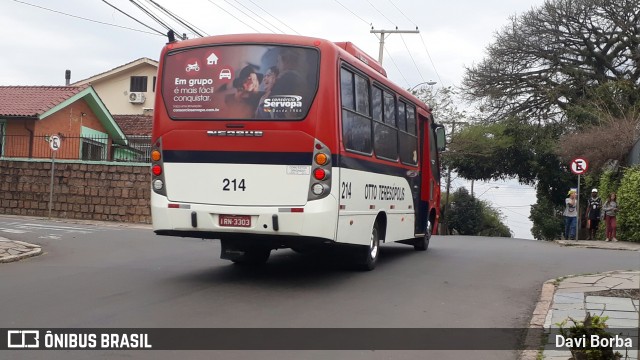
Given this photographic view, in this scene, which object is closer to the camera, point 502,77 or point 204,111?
point 204,111

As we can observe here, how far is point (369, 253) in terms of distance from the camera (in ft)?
34.9

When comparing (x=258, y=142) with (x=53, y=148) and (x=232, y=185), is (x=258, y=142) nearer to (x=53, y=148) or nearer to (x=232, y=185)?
(x=232, y=185)

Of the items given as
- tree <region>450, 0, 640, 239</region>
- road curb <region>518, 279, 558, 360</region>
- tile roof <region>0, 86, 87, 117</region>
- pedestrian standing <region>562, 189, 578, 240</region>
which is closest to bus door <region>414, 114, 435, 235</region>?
road curb <region>518, 279, 558, 360</region>

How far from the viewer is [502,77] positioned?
39.3 meters

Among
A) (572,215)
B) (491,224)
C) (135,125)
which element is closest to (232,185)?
(572,215)

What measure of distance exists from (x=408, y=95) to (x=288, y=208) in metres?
5.04

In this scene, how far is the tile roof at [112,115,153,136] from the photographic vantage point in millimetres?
33750

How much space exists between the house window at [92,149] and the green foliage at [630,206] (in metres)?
18.5

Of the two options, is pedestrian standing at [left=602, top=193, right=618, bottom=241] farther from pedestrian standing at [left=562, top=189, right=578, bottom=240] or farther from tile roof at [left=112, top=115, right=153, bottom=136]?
tile roof at [left=112, top=115, right=153, bottom=136]

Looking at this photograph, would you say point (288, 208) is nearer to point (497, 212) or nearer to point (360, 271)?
point (360, 271)

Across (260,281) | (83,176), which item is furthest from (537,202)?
(260,281)

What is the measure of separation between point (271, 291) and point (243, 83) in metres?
2.70

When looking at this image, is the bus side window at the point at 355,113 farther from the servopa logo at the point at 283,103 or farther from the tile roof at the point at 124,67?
the tile roof at the point at 124,67

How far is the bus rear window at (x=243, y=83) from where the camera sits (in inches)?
343
